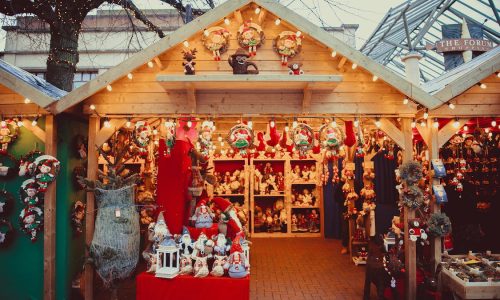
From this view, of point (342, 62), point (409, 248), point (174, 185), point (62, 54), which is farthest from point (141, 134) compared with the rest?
point (409, 248)

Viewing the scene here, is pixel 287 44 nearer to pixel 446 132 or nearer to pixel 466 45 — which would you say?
pixel 446 132

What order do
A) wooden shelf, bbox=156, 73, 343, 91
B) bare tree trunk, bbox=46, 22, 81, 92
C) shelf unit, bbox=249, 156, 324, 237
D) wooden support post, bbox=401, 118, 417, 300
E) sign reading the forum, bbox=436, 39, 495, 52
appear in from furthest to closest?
shelf unit, bbox=249, 156, 324, 237 < sign reading the forum, bbox=436, 39, 495, 52 < bare tree trunk, bbox=46, 22, 81, 92 < wooden support post, bbox=401, 118, 417, 300 < wooden shelf, bbox=156, 73, 343, 91

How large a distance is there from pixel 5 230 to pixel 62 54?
13.0ft

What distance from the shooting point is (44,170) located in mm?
4727

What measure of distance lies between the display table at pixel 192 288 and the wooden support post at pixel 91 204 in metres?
1.04

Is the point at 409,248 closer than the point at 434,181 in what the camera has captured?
Yes

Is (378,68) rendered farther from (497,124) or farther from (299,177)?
(299,177)

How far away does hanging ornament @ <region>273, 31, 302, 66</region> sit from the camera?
5.05m

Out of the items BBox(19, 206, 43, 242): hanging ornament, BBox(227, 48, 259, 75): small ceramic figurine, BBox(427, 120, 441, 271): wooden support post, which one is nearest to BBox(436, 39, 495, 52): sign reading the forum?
BBox(427, 120, 441, 271): wooden support post

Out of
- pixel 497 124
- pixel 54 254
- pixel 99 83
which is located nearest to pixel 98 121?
pixel 99 83

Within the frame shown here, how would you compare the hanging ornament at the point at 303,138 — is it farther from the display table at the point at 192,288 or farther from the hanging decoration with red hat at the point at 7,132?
the hanging decoration with red hat at the point at 7,132

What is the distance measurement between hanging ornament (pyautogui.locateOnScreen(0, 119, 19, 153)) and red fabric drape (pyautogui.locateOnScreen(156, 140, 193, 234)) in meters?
2.10

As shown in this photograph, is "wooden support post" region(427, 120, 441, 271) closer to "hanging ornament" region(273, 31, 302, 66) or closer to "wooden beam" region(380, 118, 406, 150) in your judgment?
"wooden beam" region(380, 118, 406, 150)

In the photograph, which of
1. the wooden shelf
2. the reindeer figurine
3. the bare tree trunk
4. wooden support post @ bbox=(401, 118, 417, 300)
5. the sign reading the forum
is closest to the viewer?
the wooden shelf
